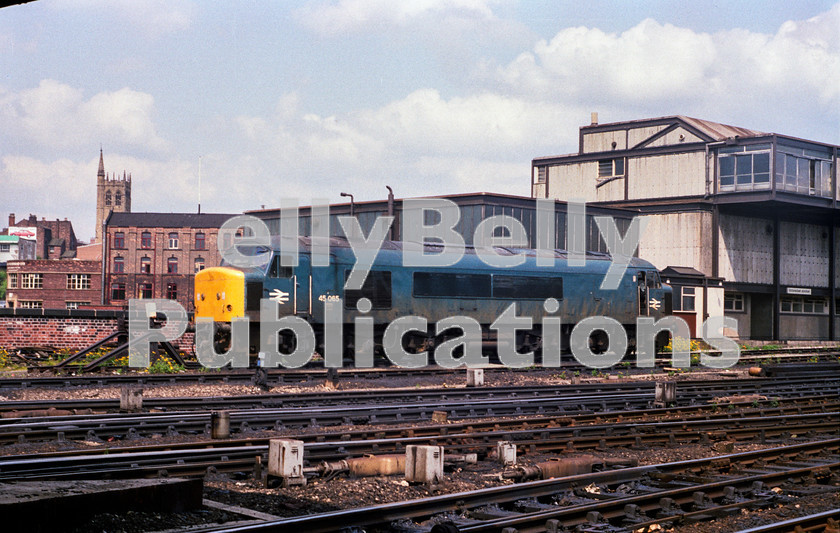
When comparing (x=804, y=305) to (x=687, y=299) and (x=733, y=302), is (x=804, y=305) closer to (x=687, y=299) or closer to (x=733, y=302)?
(x=733, y=302)

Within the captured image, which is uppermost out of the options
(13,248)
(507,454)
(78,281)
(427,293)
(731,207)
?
(13,248)

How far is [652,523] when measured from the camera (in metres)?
8.04

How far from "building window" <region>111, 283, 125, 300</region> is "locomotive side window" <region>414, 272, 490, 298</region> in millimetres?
55297

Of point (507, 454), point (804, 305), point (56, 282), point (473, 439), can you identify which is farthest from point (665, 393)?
point (56, 282)

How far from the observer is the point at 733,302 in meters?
46.8

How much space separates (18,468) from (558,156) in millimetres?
45175

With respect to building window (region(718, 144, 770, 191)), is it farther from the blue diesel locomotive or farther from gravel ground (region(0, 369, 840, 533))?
gravel ground (region(0, 369, 840, 533))

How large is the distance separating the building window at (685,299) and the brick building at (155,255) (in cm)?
4472

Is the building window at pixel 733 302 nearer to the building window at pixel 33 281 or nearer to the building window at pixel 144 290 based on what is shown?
the building window at pixel 144 290

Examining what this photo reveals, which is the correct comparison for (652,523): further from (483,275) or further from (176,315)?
(176,315)

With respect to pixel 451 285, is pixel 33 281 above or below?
above

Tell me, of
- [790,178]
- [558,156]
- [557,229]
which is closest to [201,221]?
[558,156]


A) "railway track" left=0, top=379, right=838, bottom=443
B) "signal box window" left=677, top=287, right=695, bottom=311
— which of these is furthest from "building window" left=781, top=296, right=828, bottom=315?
"railway track" left=0, top=379, right=838, bottom=443

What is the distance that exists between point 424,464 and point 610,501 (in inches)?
80.8
